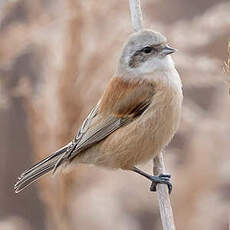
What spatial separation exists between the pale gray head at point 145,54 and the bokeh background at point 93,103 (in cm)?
15

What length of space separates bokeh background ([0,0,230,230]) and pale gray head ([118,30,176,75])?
0.50ft

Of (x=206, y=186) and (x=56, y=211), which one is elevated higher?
(x=206, y=186)

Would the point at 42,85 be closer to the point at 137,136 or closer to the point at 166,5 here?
the point at 137,136

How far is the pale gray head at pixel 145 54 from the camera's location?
404 centimetres

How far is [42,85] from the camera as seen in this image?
4406mm

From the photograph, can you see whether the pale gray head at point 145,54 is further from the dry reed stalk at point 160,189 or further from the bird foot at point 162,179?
the bird foot at point 162,179

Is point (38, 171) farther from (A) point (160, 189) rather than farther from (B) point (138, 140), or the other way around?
(A) point (160, 189)

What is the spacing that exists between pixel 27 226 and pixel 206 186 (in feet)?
3.46

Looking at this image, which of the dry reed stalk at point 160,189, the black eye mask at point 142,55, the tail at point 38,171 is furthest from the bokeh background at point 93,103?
the dry reed stalk at point 160,189

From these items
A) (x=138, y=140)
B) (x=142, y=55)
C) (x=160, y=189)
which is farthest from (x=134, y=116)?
(x=160, y=189)

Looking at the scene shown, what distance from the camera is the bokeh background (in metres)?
4.21

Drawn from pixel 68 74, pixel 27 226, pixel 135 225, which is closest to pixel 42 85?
pixel 68 74

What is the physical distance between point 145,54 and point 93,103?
46cm

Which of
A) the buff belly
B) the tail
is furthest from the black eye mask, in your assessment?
the tail
